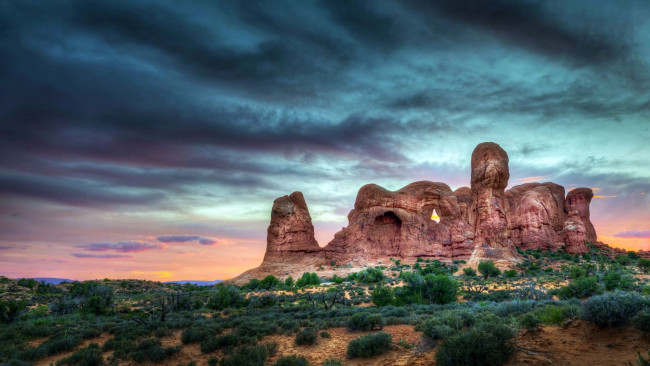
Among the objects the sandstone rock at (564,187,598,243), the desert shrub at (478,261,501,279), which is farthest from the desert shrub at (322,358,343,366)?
the sandstone rock at (564,187,598,243)

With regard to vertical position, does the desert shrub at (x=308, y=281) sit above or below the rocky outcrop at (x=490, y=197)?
below

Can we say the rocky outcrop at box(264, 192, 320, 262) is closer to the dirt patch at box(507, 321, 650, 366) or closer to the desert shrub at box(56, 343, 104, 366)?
the desert shrub at box(56, 343, 104, 366)

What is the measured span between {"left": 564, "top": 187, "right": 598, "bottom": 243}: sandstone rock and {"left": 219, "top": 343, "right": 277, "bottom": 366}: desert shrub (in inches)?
2977

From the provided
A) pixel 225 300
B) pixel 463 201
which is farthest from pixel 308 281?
pixel 463 201

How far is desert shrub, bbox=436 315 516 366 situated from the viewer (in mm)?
6230

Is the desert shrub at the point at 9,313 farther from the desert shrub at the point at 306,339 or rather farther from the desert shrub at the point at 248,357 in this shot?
the desert shrub at the point at 306,339

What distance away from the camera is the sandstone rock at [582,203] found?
65.3m

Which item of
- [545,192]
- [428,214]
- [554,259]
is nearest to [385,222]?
[428,214]

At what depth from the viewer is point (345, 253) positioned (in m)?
60.8

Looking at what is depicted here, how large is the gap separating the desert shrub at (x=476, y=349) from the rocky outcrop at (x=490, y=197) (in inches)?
1578

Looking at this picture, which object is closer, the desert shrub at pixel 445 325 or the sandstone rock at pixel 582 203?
the desert shrub at pixel 445 325

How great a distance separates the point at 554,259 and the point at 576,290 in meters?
32.3

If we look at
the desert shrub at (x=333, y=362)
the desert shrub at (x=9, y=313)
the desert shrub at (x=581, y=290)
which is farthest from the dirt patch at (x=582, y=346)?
the desert shrub at (x=9, y=313)

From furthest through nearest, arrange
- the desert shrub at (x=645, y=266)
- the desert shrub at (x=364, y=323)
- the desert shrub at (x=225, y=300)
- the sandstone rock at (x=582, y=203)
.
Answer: the sandstone rock at (x=582, y=203) < the desert shrub at (x=645, y=266) < the desert shrub at (x=225, y=300) < the desert shrub at (x=364, y=323)
